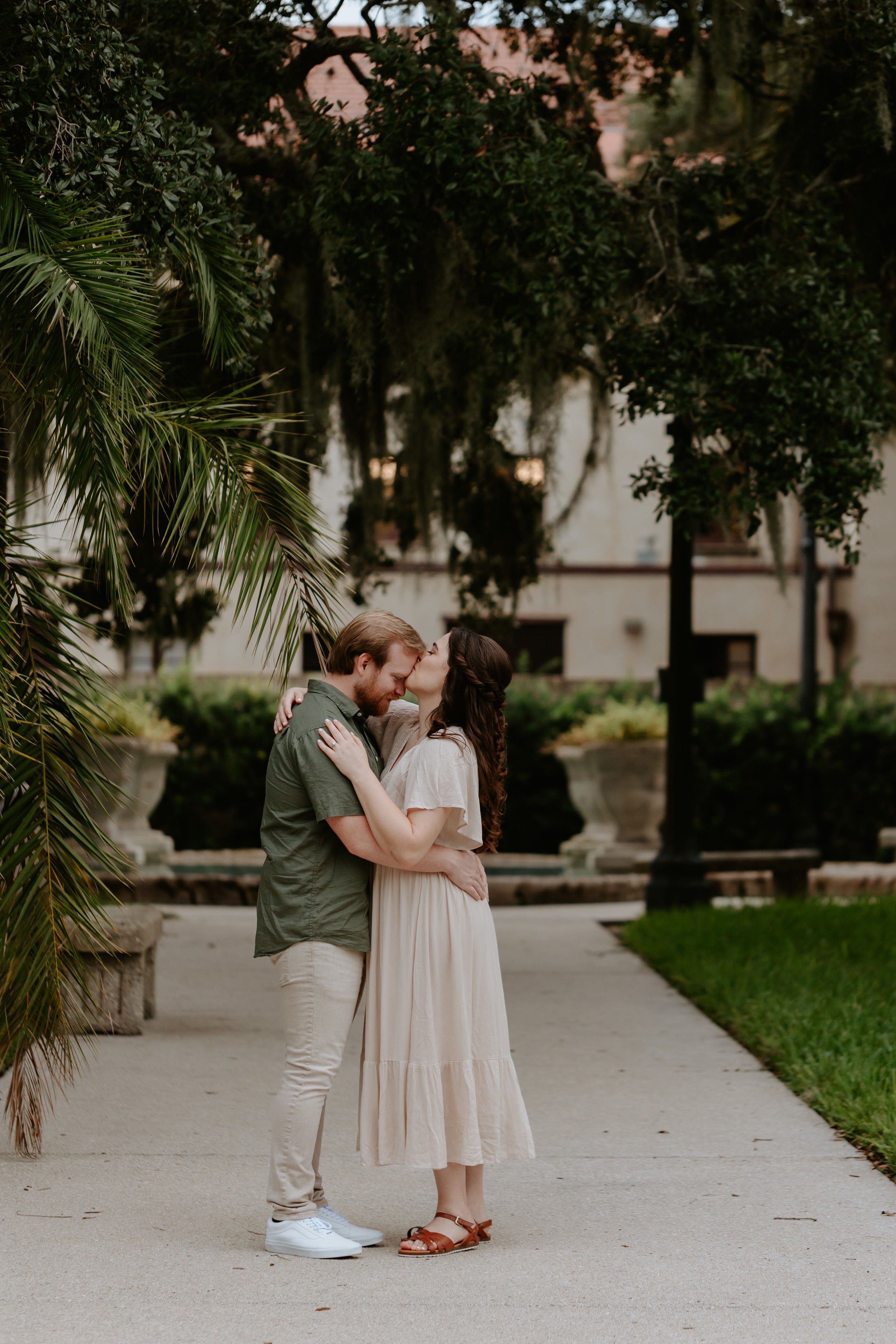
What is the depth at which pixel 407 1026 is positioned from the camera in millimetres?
3768

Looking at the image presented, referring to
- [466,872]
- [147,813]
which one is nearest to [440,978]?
[466,872]

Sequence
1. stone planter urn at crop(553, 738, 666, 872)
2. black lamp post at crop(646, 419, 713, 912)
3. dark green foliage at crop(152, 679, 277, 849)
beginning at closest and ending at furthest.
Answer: black lamp post at crop(646, 419, 713, 912) → stone planter urn at crop(553, 738, 666, 872) → dark green foliage at crop(152, 679, 277, 849)

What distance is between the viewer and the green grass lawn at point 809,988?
210 inches

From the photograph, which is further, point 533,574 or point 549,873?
point 549,873

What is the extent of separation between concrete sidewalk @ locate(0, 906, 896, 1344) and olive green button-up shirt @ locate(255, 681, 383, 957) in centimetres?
90

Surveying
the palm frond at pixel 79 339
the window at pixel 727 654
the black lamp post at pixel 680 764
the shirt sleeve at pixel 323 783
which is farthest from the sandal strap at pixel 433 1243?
the window at pixel 727 654

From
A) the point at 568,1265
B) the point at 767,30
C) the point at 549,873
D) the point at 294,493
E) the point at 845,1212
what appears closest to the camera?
the point at 568,1265

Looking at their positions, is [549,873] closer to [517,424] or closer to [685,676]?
[685,676]

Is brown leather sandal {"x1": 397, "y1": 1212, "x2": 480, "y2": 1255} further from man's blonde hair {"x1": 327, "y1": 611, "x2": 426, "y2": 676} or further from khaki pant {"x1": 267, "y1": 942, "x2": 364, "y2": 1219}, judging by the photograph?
man's blonde hair {"x1": 327, "y1": 611, "x2": 426, "y2": 676}

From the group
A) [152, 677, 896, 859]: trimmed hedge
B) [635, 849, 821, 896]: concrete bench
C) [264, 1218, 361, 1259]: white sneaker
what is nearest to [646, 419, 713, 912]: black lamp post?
[635, 849, 821, 896]: concrete bench

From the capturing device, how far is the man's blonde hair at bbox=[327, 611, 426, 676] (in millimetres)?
3904

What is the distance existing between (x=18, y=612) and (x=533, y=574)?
597 cm

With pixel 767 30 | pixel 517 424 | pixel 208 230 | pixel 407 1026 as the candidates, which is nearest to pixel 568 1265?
pixel 407 1026

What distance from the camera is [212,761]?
16.0 m
